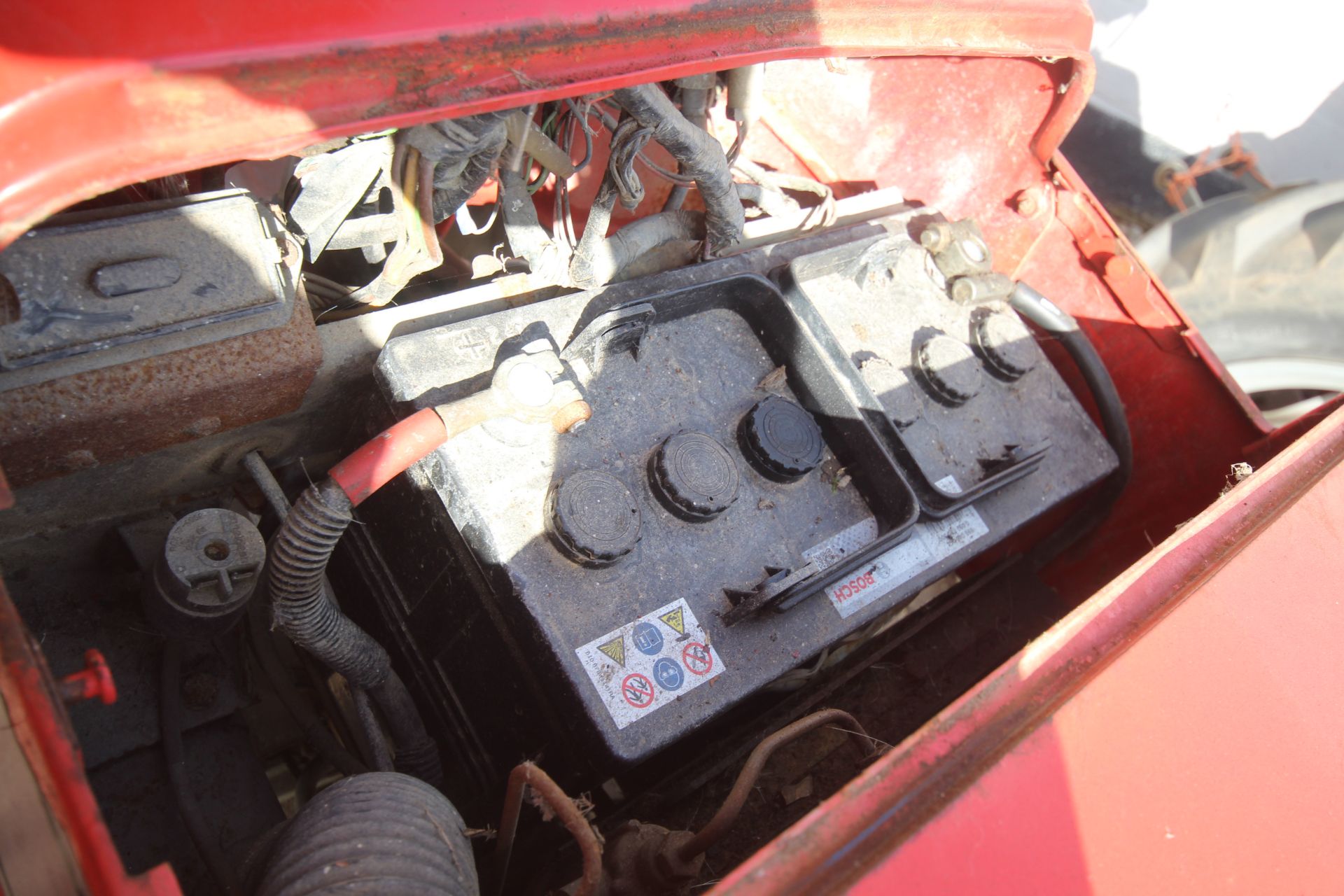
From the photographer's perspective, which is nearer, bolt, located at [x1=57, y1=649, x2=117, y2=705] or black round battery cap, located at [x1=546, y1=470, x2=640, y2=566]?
bolt, located at [x1=57, y1=649, x2=117, y2=705]

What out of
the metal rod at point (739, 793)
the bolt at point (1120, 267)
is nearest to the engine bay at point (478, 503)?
the metal rod at point (739, 793)

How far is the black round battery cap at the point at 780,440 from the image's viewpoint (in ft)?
4.62

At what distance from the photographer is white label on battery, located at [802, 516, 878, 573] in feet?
4.65

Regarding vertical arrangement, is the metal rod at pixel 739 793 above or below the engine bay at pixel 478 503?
below

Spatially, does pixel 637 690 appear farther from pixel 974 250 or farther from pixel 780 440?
pixel 974 250

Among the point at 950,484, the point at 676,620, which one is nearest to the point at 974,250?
the point at 950,484

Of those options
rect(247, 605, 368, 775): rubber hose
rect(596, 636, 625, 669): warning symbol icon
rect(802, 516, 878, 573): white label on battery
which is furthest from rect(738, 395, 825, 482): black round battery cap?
rect(247, 605, 368, 775): rubber hose

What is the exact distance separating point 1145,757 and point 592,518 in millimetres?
734

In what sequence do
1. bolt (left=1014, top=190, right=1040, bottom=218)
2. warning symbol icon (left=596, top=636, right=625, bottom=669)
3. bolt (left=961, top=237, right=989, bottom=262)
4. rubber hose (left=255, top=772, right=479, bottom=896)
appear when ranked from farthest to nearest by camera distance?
1. bolt (left=1014, top=190, right=1040, bottom=218)
2. bolt (left=961, top=237, right=989, bottom=262)
3. warning symbol icon (left=596, top=636, right=625, bottom=669)
4. rubber hose (left=255, top=772, right=479, bottom=896)

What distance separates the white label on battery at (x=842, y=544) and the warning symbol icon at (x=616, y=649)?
37cm

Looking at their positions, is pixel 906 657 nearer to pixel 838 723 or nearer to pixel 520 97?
pixel 838 723

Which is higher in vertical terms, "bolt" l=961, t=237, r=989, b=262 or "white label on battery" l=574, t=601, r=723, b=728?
"bolt" l=961, t=237, r=989, b=262

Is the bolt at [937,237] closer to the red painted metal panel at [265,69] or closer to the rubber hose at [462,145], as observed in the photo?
the red painted metal panel at [265,69]

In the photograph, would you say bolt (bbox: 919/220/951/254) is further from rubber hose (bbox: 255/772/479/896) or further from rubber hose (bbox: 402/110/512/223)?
rubber hose (bbox: 255/772/479/896)
